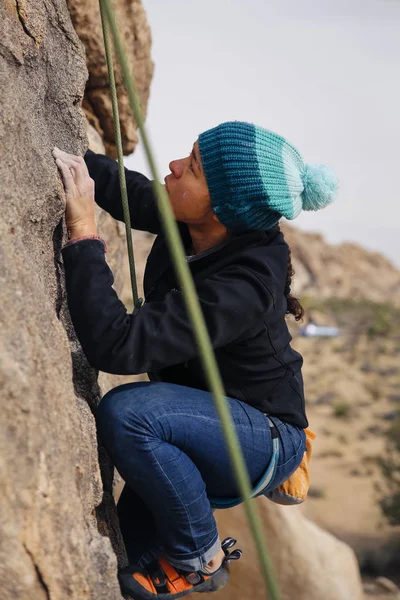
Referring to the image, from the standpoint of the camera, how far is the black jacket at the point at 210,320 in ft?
6.88

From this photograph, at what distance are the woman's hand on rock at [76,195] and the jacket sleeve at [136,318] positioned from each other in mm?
88

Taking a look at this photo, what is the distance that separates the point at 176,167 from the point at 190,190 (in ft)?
0.37

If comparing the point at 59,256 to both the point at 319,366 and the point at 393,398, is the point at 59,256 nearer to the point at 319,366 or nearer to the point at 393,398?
the point at 393,398

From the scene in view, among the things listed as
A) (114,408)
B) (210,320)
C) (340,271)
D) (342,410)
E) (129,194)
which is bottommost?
(340,271)

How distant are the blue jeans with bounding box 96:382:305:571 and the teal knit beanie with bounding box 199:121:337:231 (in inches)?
23.6

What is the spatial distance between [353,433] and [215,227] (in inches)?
460

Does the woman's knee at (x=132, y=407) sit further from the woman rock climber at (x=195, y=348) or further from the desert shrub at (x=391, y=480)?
the desert shrub at (x=391, y=480)

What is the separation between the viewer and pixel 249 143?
231 centimetres

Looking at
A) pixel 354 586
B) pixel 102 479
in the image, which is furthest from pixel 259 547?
pixel 354 586

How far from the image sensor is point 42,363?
6.10ft

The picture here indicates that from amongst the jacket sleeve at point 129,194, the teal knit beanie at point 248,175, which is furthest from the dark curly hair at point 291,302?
the jacket sleeve at point 129,194

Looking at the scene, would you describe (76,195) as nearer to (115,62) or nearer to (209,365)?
(209,365)

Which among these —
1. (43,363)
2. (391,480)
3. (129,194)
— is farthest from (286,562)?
(391,480)

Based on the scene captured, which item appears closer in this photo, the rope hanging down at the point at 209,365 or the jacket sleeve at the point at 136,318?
the rope hanging down at the point at 209,365
